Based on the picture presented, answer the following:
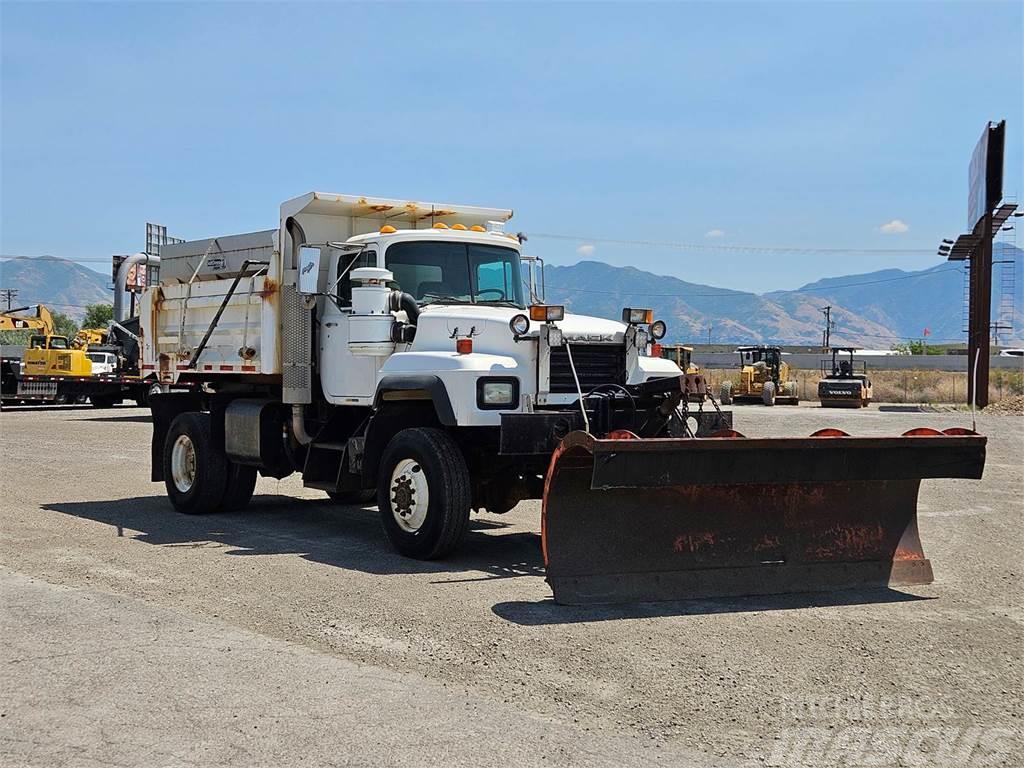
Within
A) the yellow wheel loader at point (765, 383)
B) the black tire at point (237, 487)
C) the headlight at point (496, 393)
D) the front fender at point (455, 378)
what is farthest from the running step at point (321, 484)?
the yellow wheel loader at point (765, 383)

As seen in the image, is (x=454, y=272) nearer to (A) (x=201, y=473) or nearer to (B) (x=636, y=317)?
(B) (x=636, y=317)

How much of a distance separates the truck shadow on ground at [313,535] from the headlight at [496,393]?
1.26 meters

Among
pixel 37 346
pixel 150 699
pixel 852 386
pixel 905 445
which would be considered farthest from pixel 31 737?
pixel 852 386

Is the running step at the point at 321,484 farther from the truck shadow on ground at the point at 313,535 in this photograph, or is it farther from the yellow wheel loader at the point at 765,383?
the yellow wheel loader at the point at 765,383

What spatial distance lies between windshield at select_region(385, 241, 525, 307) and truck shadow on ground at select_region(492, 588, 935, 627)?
3699mm

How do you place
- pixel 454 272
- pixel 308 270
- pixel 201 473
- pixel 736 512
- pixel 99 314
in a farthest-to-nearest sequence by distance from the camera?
pixel 99 314 < pixel 201 473 < pixel 454 272 < pixel 308 270 < pixel 736 512

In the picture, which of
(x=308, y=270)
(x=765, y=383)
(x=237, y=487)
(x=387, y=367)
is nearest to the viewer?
(x=387, y=367)

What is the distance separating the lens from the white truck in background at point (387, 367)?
29.6ft

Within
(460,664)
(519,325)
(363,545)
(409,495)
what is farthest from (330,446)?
(460,664)

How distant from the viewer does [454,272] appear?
10586 millimetres

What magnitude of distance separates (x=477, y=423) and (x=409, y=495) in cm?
86

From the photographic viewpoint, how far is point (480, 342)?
31.2ft

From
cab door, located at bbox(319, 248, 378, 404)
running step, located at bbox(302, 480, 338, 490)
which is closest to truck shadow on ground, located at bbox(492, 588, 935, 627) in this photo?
cab door, located at bbox(319, 248, 378, 404)

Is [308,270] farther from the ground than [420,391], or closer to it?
farther from the ground
